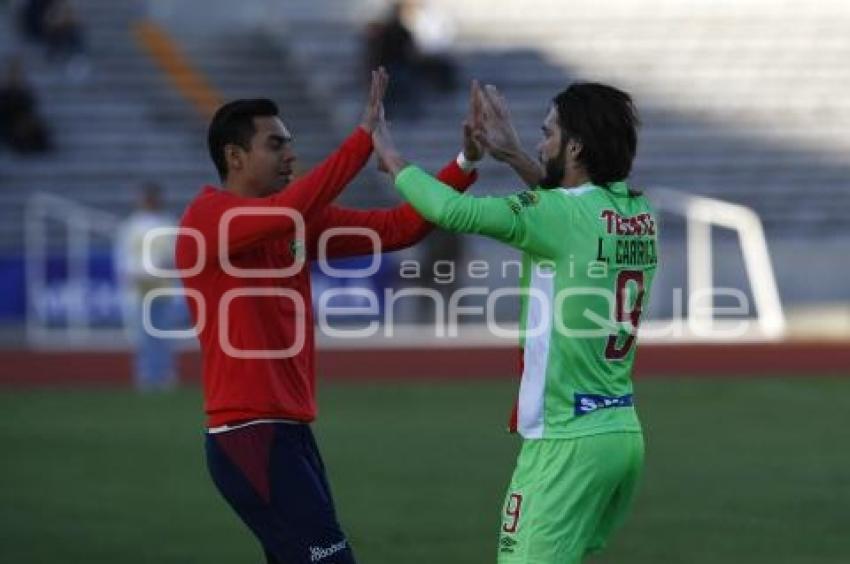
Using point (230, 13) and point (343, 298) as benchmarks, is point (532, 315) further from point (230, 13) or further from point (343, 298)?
point (230, 13)

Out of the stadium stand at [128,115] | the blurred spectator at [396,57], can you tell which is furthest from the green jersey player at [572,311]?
the stadium stand at [128,115]

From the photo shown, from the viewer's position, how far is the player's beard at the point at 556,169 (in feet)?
21.9

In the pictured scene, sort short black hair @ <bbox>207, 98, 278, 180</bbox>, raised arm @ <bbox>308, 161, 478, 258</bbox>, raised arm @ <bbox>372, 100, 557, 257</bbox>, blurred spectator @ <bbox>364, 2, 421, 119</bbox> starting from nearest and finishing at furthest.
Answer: raised arm @ <bbox>372, 100, 557, 257</bbox>, short black hair @ <bbox>207, 98, 278, 180</bbox>, raised arm @ <bbox>308, 161, 478, 258</bbox>, blurred spectator @ <bbox>364, 2, 421, 119</bbox>

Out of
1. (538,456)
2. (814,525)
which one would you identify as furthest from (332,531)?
(814,525)

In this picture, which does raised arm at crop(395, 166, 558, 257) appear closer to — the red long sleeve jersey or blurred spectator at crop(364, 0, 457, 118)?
the red long sleeve jersey

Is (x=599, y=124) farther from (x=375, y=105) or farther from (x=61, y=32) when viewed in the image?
(x=61, y=32)

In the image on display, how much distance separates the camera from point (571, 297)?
6.64 m

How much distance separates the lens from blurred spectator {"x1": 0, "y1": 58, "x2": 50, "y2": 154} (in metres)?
29.5

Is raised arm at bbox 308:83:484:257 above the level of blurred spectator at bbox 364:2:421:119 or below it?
below

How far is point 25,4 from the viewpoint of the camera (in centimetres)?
3177

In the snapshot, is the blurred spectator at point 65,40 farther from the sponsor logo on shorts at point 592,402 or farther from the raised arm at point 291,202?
the sponsor logo on shorts at point 592,402

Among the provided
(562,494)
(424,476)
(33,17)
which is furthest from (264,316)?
(33,17)

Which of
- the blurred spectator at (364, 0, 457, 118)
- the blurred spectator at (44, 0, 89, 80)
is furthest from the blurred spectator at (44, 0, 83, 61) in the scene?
the blurred spectator at (364, 0, 457, 118)

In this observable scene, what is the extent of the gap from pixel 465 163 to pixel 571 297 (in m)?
0.93
